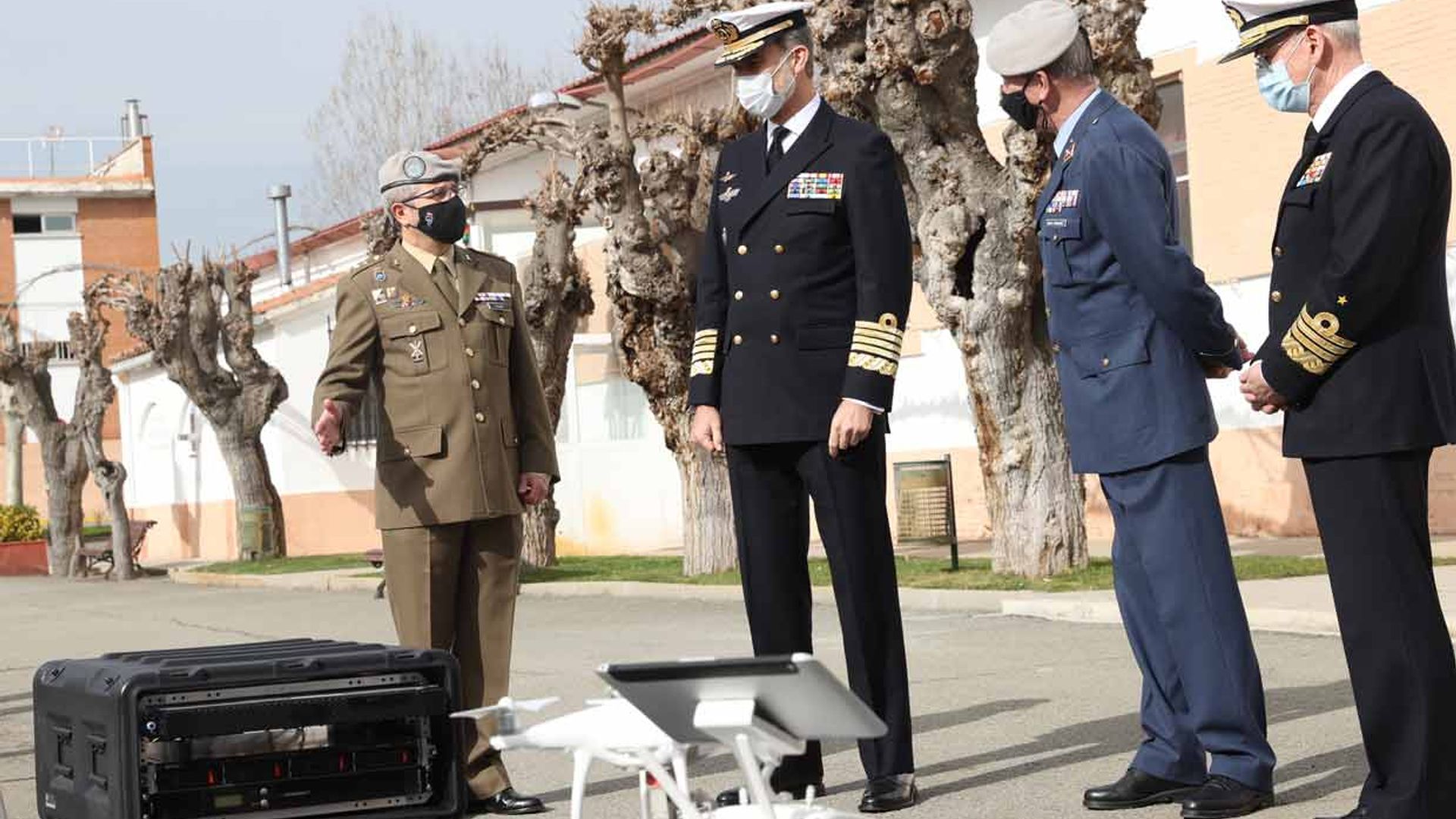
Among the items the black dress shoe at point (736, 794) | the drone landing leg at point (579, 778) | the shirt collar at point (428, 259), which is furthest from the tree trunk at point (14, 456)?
the drone landing leg at point (579, 778)

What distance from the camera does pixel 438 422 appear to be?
7375mm

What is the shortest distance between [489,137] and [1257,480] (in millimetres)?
8937

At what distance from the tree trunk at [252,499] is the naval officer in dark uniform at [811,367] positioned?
2901cm

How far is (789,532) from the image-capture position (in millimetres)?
6871

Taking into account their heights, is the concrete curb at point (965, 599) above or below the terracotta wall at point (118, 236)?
below

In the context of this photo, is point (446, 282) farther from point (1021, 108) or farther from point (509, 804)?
point (1021, 108)

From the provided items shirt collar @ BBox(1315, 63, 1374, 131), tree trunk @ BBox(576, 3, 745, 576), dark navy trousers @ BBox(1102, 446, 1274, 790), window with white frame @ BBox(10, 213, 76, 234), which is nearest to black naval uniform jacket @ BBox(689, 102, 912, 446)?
dark navy trousers @ BBox(1102, 446, 1274, 790)

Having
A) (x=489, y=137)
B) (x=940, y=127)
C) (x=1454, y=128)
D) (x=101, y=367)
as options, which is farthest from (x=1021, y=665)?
(x=101, y=367)

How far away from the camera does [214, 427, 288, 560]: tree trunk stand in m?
35.0

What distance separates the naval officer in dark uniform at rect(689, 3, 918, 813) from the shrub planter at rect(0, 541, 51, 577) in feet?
112

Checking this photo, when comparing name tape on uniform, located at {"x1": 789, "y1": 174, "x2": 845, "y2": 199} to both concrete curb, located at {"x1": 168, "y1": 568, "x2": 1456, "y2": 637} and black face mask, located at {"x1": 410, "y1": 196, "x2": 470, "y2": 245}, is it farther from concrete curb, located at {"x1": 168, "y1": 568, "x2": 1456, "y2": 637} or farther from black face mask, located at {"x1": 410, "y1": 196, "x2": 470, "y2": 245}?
concrete curb, located at {"x1": 168, "y1": 568, "x2": 1456, "y2": 637}

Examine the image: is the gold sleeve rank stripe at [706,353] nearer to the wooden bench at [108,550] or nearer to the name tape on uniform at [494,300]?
the name tape on uniform at [494,300]

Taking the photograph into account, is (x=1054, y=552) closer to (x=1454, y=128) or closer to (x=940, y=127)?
(x=940, y=127)

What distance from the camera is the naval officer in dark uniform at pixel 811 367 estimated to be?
6621mm
